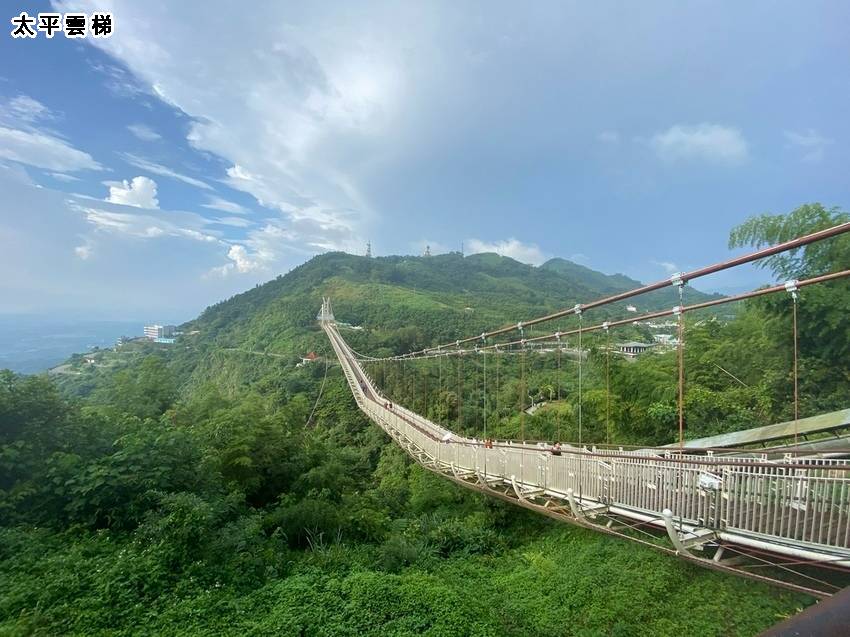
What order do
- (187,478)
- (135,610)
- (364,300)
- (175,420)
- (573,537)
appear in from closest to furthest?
1. (135,610)
2. (187,478)
3. (573,537)
4. (175,420)
5. (364,300)

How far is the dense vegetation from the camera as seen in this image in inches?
142

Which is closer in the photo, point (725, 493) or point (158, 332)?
point (725, 493)

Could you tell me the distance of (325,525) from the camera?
5.96 metres

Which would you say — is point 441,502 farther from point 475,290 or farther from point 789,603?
point 475,290

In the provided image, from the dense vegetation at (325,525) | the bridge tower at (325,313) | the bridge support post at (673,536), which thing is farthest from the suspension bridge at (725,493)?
the bridge tower at (325,313)

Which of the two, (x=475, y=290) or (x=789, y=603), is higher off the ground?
(x=475, y=290)

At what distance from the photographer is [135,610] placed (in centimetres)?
328

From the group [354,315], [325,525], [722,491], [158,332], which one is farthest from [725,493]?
[158,332]

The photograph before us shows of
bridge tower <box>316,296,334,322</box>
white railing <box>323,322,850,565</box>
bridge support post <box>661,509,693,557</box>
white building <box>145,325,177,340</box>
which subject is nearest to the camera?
white railing <box>323,322,850,565</box>

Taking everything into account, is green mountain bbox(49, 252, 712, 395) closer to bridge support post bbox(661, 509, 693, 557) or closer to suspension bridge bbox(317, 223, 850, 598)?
suspension bridge bbox(317, 223, 850, 598)

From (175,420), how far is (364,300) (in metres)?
37.0

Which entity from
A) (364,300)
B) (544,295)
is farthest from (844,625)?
(544,295)

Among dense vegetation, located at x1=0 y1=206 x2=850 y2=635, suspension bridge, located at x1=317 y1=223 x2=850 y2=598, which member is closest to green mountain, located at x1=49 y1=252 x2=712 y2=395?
dense vegetation, located at x1=0 y1=206 x2=850 y2=635

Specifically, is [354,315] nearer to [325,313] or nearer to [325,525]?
[325,313]
